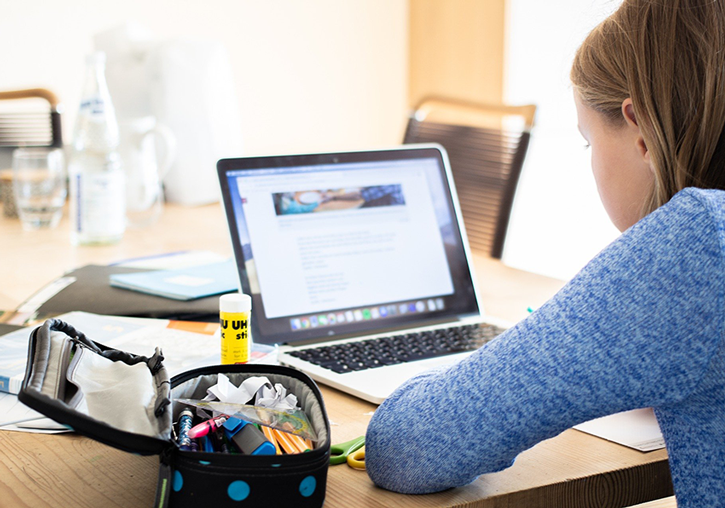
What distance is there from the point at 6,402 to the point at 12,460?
125 millimetres

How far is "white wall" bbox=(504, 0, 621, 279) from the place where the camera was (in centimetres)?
335

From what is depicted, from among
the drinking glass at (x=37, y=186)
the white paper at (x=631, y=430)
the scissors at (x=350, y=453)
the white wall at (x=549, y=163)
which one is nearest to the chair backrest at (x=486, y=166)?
the drinking glass at (x=37, y=186)

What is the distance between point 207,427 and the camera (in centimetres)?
62

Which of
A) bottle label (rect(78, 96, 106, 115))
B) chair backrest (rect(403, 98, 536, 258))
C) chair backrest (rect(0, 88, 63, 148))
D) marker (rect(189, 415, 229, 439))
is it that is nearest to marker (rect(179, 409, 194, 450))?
marker (rect(189, 415, 229, 439))

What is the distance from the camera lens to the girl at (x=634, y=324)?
54 centimetres

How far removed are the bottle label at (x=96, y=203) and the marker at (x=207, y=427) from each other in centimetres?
103

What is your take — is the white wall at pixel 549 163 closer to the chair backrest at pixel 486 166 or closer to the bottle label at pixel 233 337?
the chair backrest at pixel 486 166

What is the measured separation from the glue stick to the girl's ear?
1.32ft

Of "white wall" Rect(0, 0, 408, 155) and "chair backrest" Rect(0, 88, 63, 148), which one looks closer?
"chair backrest" Rect(0, 88, 63, 148)

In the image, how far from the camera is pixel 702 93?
0.63 meters

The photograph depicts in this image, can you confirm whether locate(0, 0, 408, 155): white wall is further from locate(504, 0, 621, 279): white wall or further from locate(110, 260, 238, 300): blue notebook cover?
locate(110, 260, 238, 300): blue notebook cover

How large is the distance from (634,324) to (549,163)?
315 centimetres

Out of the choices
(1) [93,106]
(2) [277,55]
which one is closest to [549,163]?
(2) [277,55]

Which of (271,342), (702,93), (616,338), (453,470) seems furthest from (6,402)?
(702,93)
